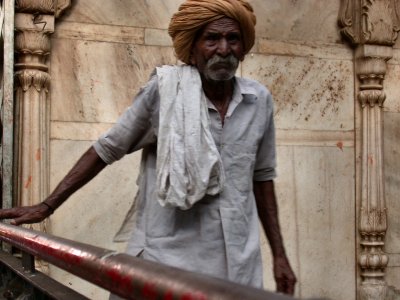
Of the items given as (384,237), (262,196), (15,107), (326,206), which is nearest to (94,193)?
(15,107)

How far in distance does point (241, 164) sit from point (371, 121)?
3697 millimetres

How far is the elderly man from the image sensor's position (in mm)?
2109

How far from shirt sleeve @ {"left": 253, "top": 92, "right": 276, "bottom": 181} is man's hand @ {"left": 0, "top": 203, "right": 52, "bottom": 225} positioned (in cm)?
70

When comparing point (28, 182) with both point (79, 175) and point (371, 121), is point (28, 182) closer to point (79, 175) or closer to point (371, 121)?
point (79, 175)

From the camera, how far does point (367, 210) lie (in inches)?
222

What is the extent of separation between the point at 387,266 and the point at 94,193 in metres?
2.43

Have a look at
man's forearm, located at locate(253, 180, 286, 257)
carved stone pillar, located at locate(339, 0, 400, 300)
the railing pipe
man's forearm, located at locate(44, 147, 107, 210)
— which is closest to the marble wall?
carved stone pillar, located at locate(339, 0, 400, 300)

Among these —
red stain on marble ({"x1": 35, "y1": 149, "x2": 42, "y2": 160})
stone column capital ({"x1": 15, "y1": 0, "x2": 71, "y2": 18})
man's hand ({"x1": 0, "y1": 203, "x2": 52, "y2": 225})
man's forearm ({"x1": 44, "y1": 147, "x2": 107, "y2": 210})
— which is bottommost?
man's hand ({"x1": 0, "y1": 203, "x2": 52, "y2": 225})

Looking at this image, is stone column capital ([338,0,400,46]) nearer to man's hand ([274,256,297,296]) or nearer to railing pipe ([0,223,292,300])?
man's hand ([274,256,297,296])

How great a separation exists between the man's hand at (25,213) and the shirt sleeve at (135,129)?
256mm

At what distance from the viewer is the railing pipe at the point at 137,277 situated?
2.47 feet

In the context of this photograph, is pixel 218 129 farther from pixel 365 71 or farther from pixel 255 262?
pixel 365 71

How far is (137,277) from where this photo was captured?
92 centimetres

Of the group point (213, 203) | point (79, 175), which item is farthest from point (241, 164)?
point (79, 175)
